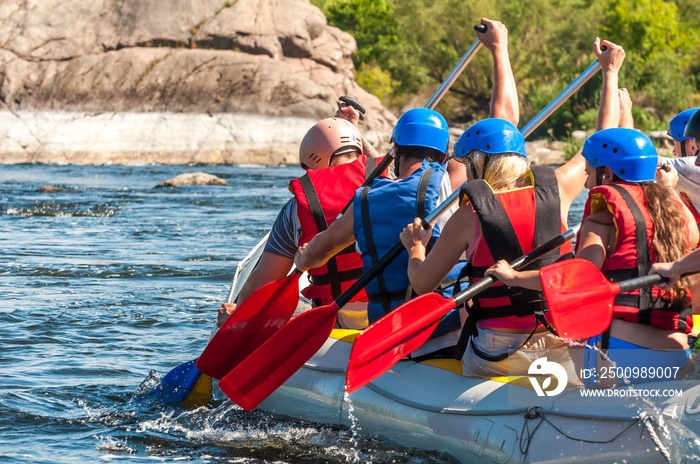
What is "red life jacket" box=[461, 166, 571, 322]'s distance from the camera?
367 cm

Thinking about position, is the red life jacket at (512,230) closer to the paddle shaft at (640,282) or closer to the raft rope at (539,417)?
the raft rope at (539,417)

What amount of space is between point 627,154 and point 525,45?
36480mm

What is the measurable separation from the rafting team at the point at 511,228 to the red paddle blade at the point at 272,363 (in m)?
0.28

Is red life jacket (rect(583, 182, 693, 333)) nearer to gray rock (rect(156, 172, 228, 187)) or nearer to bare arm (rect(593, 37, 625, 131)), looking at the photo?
bare arm (rect(593, 37, 625, 131))

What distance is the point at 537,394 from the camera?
3.72 m

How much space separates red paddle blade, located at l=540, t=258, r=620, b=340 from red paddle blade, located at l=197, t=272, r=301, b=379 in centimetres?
172

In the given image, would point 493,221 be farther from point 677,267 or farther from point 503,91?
point 503,91

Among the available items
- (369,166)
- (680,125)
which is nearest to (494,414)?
(369,166)

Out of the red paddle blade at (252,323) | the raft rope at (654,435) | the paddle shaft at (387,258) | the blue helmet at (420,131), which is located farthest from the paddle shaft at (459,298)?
the red paddle blade at (252,323)

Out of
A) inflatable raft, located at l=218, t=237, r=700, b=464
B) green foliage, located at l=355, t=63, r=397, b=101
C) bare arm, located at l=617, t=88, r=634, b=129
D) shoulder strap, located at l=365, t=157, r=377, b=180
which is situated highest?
green foliage, located at l=355, t=63, r=397, b=101

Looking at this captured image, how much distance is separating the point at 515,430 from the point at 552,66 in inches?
1410

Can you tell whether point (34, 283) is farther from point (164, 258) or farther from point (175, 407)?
point (175, 407)

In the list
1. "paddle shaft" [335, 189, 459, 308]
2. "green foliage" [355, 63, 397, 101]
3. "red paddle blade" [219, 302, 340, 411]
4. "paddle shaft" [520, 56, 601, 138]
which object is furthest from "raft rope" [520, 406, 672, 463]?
"green foliage" [355, 63, 397, 101]

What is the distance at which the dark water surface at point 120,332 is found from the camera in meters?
4.71
